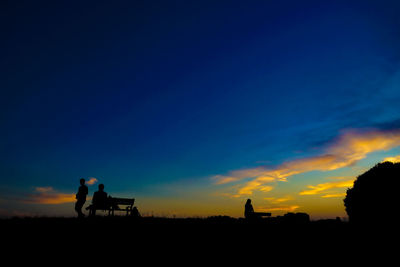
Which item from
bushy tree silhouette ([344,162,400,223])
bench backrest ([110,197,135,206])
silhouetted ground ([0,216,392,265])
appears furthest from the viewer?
bench backrest ([110,197,135,206])

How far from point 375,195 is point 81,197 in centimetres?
1732

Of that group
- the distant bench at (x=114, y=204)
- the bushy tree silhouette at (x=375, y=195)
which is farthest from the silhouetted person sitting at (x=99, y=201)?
the bushy tree silhouette at (x=375, y=195)

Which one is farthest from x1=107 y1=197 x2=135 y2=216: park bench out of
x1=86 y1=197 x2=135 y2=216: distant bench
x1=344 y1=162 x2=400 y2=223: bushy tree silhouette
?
x1=344 y1=162 x2=400 y2=223: bushy tree silhouette

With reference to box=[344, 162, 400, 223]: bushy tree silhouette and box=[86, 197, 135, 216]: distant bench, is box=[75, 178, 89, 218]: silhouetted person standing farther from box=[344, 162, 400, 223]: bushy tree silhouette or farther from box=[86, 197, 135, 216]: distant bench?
box=[344, 162, 400, 223]: bushy tree silhouette

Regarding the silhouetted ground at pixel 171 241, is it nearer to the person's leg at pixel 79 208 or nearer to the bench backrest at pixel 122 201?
the person's leg at pixel 79 208

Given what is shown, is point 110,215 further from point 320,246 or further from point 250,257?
point 320,246

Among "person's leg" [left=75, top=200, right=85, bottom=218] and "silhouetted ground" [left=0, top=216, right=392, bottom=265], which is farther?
"person's leg" [left=75, top=200, right=85, bottom=218]

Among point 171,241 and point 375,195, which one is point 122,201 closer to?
point 171,241

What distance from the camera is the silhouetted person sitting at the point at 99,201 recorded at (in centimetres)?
1642

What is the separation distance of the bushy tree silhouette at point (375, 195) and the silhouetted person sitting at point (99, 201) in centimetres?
1523

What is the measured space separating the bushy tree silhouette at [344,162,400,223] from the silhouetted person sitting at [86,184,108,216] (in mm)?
15234

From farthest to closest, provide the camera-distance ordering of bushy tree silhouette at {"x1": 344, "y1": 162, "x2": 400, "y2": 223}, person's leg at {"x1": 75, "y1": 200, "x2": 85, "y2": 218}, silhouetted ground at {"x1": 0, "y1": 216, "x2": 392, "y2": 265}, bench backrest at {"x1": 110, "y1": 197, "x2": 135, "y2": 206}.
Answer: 1. bench backrest at {"x1": 110, "y1": 197, "x2": 135, "y2": 206}
2. person's leg at {"x1": 75, "y1": 200, "x2": 85, "y2": 218}
3. bushy tree silhouette at {"x1": 344, "y1": 162, "x2": 400, "y2": 223}
4. silhouetted ground at {"x1": 0, "y1": 216, "x2": 392, "y2": 265}

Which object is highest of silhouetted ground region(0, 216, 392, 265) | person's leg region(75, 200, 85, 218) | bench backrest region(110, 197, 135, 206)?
bench backrest region(110, 197, 135, 206)

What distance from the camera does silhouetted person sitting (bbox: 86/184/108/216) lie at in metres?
16.4
